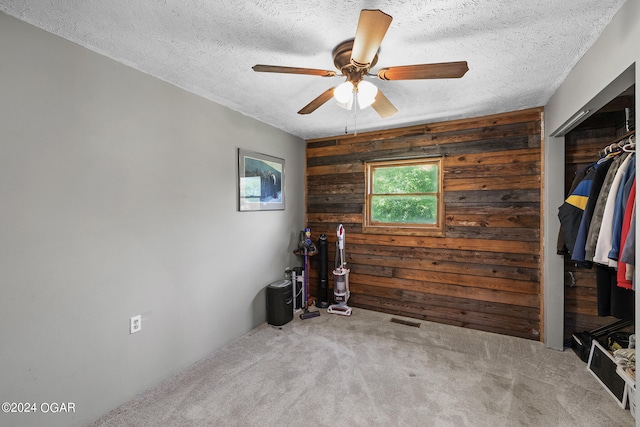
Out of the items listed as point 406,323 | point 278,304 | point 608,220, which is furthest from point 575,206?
point 278,304

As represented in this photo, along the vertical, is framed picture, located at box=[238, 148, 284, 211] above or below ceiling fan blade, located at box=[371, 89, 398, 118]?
below

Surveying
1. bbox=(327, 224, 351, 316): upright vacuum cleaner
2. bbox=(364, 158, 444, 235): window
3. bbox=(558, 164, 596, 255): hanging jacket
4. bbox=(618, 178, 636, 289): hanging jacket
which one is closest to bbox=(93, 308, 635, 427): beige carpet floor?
bbox=(327, 224, 351, 316): upright vacuum cleaner

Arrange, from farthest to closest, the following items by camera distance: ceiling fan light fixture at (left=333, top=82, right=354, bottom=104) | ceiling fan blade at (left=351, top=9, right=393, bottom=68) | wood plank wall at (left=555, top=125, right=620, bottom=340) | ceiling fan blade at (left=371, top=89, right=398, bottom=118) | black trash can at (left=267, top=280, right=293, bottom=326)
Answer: black trash can at (left=267, top=280, right=293, bottom=326)
wood plank wall at (left=555, top=125, right=620, bottom=340)
ceiling fan blade at (left=371, top=89, right=398, bottom=118)
ceiling fan light fixture at (left=333, top=82, right=354, bottom=104)
ceiling fan blade at (left=351, top=9, right=393, bottom=68)

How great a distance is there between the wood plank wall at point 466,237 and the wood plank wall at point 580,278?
0.76 ft

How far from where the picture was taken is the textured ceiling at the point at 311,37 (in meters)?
1.39

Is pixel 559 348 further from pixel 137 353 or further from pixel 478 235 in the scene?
pixel 137 353

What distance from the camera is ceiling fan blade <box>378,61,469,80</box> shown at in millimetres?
1403

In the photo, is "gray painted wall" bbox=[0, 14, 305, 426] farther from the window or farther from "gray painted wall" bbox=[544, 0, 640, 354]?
"gray painted wall" bbox=[544, 0, 640, 354]

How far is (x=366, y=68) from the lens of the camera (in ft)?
5.24

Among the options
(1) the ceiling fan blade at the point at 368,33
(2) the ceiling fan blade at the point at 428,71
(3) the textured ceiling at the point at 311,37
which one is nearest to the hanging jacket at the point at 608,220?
(3) the textured ceiling at the point at 311,37

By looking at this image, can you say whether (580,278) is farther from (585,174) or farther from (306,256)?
(306,256)

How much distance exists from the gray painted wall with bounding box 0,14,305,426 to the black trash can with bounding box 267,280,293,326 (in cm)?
53

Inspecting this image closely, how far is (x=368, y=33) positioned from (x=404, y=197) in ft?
8.29

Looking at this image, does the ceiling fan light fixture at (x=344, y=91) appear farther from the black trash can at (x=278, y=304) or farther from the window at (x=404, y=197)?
the black trash can at (x=278, y=304)
